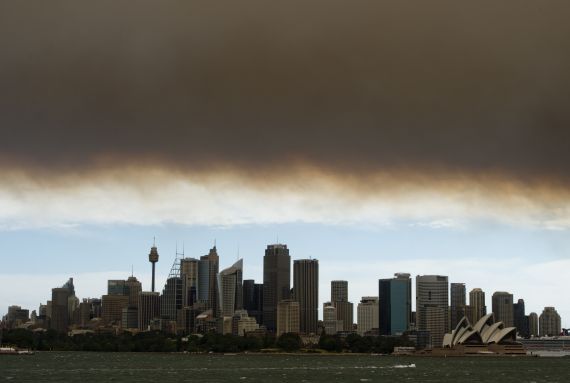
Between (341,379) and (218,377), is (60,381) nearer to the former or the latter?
(218,377)

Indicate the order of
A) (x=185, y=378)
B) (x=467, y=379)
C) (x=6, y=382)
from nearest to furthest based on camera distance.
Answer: (x=6, y=382) → (x=185, y=378) → (x=467, y=379)

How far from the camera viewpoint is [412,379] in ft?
476

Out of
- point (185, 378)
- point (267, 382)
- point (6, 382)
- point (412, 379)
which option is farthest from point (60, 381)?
point (412, 379)

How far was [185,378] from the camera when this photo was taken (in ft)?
452

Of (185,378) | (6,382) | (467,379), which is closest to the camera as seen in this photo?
(6,382)

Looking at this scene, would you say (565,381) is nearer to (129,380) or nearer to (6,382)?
(129,380)

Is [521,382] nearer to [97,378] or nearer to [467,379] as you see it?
[467,379]

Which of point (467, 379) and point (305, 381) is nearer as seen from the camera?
point (305, 381)

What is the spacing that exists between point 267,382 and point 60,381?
26060 millimetres

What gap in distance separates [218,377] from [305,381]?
14116mm

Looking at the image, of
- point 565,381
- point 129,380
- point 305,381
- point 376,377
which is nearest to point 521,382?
point 565,381

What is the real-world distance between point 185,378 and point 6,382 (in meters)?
23.7

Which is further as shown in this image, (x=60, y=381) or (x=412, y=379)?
(x=412, y=379)

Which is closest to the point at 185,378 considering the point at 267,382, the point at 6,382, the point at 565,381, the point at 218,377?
the point at 218,377
